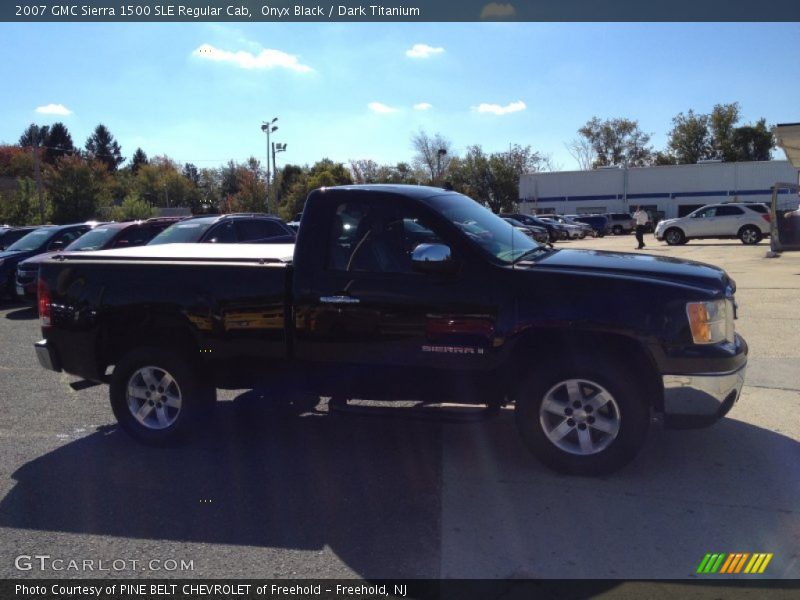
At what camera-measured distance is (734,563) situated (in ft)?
12.0

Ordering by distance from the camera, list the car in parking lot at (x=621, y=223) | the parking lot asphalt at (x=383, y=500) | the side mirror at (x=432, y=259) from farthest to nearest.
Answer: the car in parking lot at (x=621, y=223) < the side mirror at (x=432, y=259) < the parking lot asphalt at (x=383, y=500)

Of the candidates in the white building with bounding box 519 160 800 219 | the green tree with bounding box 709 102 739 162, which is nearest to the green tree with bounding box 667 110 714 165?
the green tree with bounding box 709 102 739 162

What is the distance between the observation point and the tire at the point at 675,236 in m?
30.5

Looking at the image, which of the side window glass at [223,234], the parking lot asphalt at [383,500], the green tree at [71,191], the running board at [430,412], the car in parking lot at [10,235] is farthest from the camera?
the green tree at [71,191]

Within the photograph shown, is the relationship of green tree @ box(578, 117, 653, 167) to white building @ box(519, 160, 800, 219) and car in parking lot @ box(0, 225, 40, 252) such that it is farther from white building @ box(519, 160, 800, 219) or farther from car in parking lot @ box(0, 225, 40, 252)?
car in parking lot @ box(0, 225, 40, 252)

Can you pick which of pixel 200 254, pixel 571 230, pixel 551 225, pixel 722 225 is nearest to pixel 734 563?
pixel 200 254

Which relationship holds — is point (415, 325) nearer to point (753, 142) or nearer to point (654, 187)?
point (654, 187)

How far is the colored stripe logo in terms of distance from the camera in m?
3.60

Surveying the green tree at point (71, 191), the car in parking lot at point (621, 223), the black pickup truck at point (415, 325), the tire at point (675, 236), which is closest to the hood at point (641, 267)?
the black pickup truck at point (415, 325)

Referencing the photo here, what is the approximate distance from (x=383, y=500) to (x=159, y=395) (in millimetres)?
2213

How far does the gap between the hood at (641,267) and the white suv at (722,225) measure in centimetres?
2655

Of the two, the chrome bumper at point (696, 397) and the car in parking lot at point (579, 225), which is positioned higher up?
the car in parking lot at point (579, 225)

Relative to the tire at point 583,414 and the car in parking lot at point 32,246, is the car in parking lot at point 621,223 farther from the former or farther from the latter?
the tire at point 583,414

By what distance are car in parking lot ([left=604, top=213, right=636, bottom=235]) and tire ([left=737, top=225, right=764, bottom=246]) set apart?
19.1 metres
